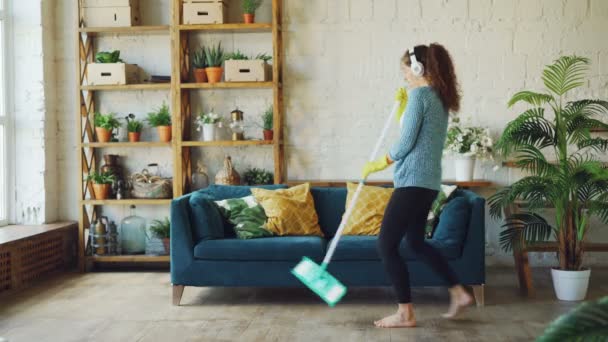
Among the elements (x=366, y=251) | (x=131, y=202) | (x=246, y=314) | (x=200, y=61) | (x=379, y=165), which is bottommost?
(x=246, y=314)

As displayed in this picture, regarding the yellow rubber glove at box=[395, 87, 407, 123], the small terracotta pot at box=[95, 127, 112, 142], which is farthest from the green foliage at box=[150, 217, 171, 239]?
the yellow rubber glove at box=[395, 87, 407, 123]

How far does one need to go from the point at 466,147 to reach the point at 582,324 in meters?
4.26

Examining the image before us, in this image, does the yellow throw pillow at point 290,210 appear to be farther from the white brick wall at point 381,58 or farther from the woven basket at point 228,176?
the white brick wall at point 381,58

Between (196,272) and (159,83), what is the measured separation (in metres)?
1.81

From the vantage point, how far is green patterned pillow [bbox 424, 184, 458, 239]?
4656 millimetres

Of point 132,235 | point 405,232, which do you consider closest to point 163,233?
point 132,235

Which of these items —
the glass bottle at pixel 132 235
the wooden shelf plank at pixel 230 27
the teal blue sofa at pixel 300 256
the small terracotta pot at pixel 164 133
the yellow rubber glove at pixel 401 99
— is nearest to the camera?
the yellow rubber glove at pixel 401 99

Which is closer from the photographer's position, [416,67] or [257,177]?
[416,67]

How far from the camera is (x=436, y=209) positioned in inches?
186

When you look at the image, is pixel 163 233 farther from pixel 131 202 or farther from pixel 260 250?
pixel 260 250

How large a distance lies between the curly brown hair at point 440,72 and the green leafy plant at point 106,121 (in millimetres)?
2862

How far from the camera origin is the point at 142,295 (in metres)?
4.82

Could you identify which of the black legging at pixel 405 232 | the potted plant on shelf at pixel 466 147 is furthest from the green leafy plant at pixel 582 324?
the potted plant on shelf at pixel 466 147

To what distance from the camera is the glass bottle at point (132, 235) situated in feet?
19.0
